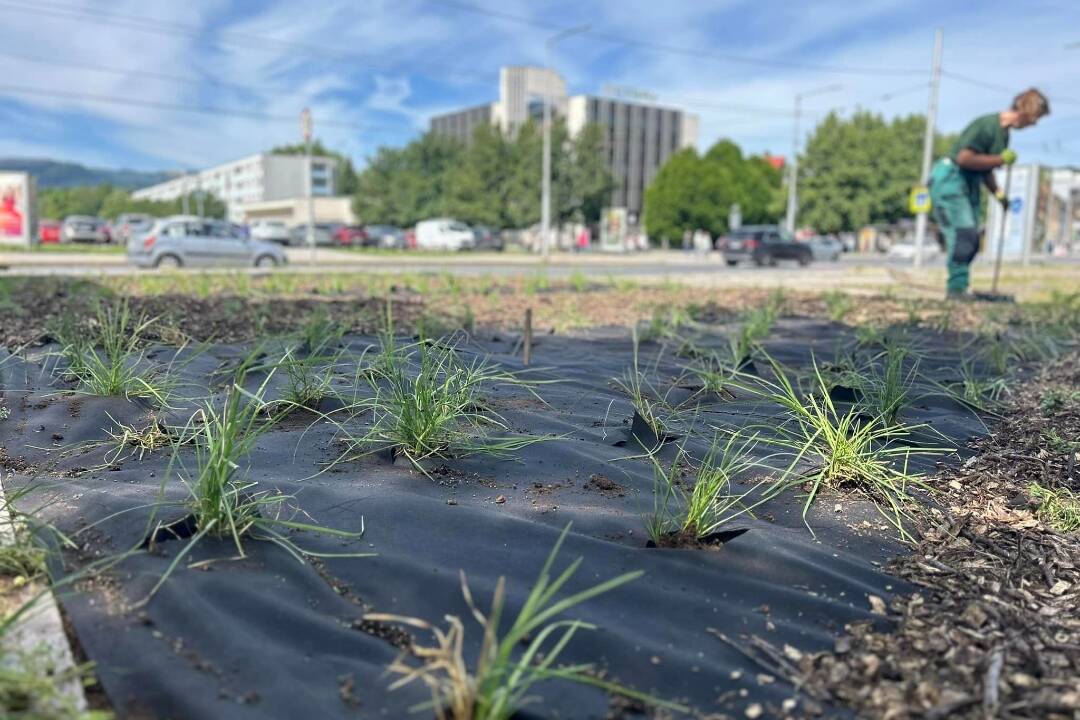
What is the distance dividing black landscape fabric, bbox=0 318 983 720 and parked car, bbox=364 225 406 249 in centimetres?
4423

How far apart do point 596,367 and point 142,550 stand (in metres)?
3.02

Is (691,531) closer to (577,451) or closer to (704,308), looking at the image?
(577,451)

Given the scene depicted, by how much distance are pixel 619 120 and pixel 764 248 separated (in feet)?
157

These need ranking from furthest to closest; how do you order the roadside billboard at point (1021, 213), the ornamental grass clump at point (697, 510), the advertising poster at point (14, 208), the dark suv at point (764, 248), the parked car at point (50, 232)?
the parked car at point (50, 232)
the dark suv at point (764, 248)
the advertising poster at point (14, 208)
the roadside billboard at point (1021, 213)
the ornamental grass clump at point (697, 510)

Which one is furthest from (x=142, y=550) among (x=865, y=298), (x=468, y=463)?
(x=865, y=298)

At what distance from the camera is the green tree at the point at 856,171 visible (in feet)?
187

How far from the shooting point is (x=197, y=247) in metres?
20.0

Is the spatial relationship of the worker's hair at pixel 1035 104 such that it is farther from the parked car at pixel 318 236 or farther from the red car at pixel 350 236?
the parked car at pixel 318 236

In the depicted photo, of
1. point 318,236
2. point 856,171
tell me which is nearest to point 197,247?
point 318,236

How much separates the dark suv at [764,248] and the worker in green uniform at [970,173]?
22976 mm

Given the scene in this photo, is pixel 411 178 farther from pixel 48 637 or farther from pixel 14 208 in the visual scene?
pixel 48 637

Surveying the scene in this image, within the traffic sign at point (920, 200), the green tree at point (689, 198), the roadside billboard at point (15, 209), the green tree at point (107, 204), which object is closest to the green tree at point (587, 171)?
the green tree at point (689, 198)

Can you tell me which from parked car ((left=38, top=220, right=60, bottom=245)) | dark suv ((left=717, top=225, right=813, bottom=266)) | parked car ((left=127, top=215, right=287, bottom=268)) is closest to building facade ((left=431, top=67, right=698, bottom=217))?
parked car ((left=38, top=220, right=60, bottom=245))

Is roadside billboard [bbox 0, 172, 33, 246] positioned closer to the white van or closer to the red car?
the red car
